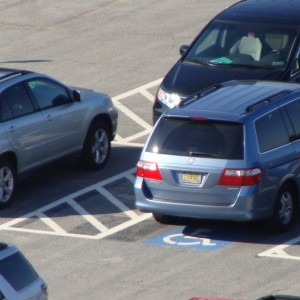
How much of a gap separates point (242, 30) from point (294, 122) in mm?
3544

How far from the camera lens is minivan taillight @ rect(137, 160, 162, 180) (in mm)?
15188

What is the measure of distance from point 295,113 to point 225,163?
1.51 m

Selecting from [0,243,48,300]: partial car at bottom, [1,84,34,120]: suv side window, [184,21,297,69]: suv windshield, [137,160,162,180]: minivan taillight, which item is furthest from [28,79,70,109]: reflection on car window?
[0,243,48,300]: partial car at bottom

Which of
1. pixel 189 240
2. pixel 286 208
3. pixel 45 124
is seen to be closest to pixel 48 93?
pixel 45 124

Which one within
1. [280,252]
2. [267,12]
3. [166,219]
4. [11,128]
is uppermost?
[267,12]

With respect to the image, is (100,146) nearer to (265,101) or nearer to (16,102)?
(16,102)

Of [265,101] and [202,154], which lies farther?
[265,101]

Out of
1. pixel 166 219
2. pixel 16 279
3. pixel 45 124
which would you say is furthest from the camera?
pixel 45 124

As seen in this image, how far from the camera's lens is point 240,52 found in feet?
61.2

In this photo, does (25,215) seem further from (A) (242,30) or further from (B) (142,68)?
(B) (142,68)

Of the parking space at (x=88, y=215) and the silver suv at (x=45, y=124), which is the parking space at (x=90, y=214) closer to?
the parking space at (x=88, y=215)

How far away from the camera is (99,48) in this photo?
25.1 metres

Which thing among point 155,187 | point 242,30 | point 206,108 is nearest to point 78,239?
point 155,187

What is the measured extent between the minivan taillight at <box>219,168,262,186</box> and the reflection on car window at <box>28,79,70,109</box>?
368cm
